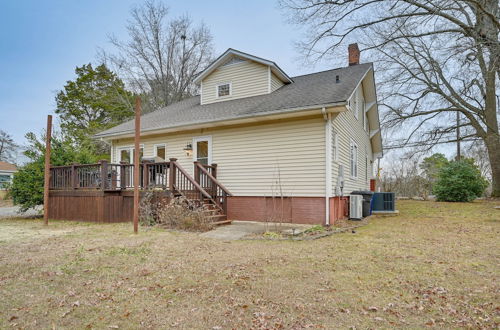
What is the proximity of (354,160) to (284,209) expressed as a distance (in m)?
4.56

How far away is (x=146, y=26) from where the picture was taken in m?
23.0

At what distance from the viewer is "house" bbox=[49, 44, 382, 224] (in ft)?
29.0

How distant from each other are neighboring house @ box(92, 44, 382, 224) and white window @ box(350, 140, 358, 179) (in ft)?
0.14

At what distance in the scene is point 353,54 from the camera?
47.2 ft

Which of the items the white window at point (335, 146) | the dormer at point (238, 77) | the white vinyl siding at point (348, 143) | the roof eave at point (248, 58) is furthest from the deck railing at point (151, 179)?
the roof eave at point (248, 58)

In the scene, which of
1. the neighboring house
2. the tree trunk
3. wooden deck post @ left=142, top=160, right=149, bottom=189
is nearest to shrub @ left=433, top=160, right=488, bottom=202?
the tree trunk

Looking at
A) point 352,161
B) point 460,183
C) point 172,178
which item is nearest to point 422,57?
point 460,183

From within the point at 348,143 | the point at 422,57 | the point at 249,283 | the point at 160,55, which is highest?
the point at 160,55

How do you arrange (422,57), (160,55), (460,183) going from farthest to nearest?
1. (160,55)
2. (422,57)
3. (460,183)

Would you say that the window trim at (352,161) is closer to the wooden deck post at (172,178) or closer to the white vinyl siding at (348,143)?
the white vinyl siding at (348,143)

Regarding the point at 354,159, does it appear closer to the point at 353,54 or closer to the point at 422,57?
the point at 353,54

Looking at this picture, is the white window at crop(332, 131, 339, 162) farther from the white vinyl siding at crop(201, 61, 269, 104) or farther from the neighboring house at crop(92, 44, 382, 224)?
the white vinyl siding at crop(201, 61, 269, 104)

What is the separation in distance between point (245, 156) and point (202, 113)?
8.88 ft

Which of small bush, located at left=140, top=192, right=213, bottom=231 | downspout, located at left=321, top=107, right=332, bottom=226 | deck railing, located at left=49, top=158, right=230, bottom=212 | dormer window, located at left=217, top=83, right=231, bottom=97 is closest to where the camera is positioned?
small bush, located at left=140, top=192, right=213, bottom=231
